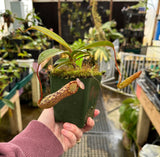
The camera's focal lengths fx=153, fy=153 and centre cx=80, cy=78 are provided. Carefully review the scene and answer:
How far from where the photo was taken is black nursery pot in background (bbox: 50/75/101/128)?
520 mm

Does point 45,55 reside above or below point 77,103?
above

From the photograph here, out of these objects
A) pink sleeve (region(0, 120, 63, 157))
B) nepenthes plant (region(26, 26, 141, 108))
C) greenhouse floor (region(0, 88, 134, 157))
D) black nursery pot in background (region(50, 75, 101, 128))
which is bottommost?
greenhouse floor (region(0, 88, 134, 157))

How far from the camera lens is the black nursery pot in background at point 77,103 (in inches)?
20.5

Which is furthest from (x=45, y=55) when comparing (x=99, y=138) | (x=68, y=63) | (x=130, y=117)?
(x=130, y=117)

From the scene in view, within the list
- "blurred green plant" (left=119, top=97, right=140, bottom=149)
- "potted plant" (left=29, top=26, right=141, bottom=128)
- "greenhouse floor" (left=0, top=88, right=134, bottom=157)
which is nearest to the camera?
"potted plant" (left=29, top=26, right=141, bottom=128)

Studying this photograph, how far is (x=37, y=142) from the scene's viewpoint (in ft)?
1.66

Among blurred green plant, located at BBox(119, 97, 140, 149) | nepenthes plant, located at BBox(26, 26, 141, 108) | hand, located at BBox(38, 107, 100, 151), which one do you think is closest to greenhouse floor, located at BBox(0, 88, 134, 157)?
blurred green plant, located at BBox(119, 97, 140, 149)

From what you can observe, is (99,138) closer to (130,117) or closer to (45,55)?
(130,117)

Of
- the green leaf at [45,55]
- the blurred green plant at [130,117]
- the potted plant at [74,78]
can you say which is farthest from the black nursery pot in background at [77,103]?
the blurred green plant at [130,117]

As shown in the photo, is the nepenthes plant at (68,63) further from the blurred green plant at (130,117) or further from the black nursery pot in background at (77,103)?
the blurred green plant at (130,117)

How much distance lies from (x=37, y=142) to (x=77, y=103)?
18 centimetres

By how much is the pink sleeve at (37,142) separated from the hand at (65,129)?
0.11ft

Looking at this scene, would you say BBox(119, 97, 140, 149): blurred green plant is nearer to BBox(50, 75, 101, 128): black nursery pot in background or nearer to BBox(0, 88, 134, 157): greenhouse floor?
BBox(0, 88, 134, 157): greenhouse floor

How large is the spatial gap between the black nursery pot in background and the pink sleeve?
73 mm
